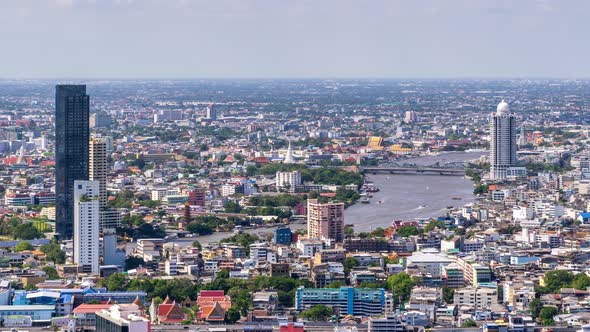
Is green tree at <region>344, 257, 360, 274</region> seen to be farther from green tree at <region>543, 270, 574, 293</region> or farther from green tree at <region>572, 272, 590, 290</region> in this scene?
green tree at <region>572, 272, 590, 290</region>

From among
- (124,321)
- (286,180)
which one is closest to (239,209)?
(286,180)

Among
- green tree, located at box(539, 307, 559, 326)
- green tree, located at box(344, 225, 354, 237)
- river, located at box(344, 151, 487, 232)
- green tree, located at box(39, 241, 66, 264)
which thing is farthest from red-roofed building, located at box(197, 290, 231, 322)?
river, located at box(344, 151, 487, 232)

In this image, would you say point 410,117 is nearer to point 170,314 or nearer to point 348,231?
point 348,231

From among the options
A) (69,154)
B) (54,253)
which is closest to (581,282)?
(54,253)

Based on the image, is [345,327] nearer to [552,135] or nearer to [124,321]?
[124,321]

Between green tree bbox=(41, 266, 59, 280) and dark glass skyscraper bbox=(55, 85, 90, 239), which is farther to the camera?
dark glass skyscraper bbox=(55, 85, 90, 239)

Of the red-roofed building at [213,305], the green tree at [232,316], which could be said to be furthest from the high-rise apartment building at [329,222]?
the green tree at [232,316]
